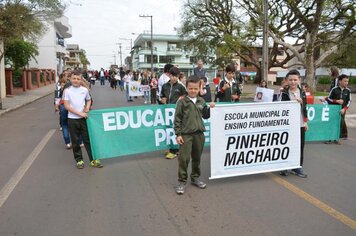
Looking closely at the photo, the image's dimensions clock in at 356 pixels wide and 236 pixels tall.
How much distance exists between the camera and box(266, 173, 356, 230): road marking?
3965 millimetres

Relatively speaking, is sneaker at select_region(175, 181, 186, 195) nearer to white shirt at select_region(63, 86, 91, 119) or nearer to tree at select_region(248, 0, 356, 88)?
white shirt at select_region(63, 86, 91, 119)

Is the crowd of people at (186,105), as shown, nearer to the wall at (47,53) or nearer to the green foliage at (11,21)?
the green foliage at (11,21)

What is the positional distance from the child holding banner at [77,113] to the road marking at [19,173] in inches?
38.1

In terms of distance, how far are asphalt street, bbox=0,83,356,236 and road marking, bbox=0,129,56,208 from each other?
0.05 ft

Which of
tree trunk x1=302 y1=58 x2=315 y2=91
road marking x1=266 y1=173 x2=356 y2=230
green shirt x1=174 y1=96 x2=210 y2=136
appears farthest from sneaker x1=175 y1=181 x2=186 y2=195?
tree trunk x1=302 y1=58 x2=315 y2=91

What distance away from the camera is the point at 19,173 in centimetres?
599

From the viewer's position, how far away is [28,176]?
5805mm

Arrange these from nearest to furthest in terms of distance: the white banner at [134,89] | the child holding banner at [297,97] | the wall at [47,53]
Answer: the child holding banner at [297,97]
the white banner at [134,89]
the wall at [47,53]

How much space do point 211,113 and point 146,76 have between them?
605 inches

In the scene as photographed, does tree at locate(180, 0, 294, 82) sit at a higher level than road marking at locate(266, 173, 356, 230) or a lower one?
higher

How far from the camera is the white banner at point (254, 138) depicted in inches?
201

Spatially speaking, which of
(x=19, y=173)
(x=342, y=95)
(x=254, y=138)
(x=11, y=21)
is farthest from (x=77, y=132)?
(x=11, y=21)

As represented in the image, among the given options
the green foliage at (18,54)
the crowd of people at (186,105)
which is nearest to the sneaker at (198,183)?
the crowd of people at (186,105)

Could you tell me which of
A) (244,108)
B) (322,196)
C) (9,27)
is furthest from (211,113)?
(9,27)
